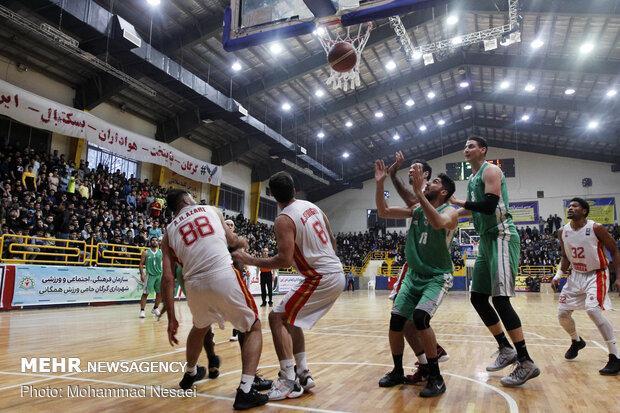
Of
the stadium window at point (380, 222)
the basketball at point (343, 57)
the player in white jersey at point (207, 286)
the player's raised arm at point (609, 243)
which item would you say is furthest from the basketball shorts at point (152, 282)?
the stadium window at point (380, 222)

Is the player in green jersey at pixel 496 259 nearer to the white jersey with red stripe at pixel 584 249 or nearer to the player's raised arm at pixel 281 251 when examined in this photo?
the white jersey with red stripe at pixel 584 249

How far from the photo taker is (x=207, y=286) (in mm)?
2990

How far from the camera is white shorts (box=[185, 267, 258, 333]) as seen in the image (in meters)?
2.99

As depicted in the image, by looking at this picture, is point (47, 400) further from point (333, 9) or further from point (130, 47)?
point (130, 47)

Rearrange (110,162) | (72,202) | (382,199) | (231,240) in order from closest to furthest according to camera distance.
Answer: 1. (231,240)
2. (382,199)
3. (72,202)
4. (110,162)

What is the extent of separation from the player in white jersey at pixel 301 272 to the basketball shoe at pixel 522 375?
5.04 ft

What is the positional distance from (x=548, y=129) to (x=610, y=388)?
25.6 meters

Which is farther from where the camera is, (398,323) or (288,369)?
(398,323)

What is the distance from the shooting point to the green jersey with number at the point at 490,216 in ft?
12.1

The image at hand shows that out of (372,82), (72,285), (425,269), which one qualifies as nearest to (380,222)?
(372,82)

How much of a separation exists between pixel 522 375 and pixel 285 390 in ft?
6.12

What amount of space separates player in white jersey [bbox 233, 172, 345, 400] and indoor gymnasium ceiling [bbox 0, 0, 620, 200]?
1030cm

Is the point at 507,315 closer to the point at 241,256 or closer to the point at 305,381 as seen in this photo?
the point at 305,381

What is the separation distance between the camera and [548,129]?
25.4 m
